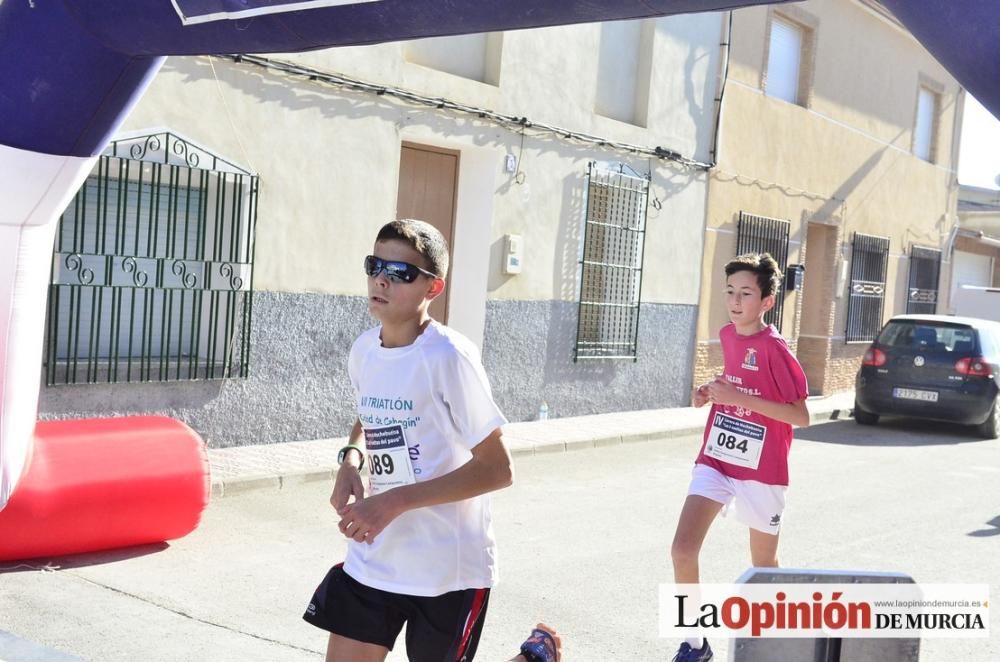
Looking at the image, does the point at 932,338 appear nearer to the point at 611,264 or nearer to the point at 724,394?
the point at 611,264

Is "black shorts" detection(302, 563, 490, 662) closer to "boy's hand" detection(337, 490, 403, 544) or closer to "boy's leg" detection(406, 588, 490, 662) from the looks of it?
"boy's leg" detection(406, 588, 490, 662)

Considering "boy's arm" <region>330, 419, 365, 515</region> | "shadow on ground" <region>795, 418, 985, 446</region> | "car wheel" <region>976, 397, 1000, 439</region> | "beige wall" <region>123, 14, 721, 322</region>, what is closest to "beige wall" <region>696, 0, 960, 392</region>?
"beige wall" <region>123, 14, 721, 322</region>

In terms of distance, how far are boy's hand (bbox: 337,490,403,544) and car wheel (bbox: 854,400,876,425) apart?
1343 centimetres

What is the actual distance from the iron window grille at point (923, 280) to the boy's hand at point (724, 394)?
18.4 m

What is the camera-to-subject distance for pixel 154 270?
9617 millimetres

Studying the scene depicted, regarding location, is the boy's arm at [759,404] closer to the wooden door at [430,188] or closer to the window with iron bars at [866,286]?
the wooden door at [430,188]

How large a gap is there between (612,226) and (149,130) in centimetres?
668

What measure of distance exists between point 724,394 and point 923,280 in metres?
19.3

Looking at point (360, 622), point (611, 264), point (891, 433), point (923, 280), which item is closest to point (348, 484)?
point (360, 622)

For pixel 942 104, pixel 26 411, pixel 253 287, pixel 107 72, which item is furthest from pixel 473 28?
pixel 942 104

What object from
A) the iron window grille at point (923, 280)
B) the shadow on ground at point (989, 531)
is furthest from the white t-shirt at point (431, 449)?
the iron window grille at point (923, 280)

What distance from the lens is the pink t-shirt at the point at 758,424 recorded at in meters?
5.30

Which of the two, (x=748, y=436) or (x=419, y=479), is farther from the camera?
(x=748, y=436)

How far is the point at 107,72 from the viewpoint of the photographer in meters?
4.75
